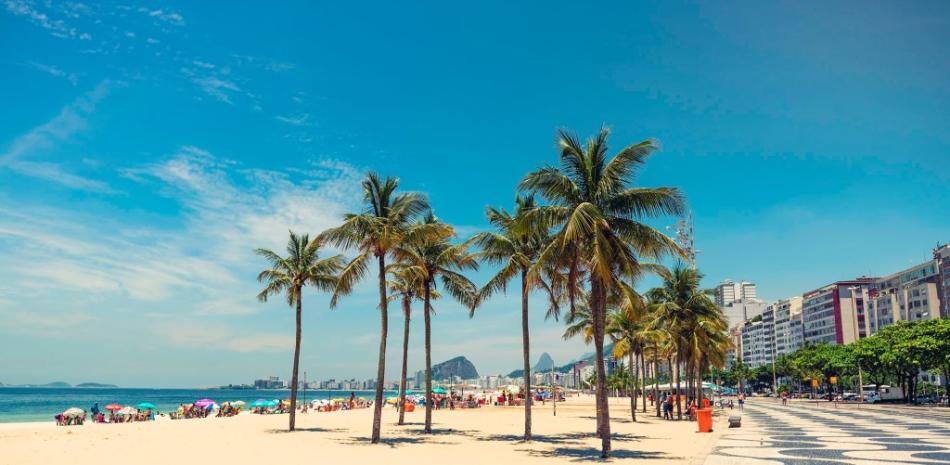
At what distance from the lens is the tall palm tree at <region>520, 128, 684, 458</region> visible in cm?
2069

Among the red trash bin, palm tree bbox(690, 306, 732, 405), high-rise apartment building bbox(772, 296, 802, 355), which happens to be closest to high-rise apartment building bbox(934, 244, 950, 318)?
high-rise apartment building bbox(772, 296, 802, 355)

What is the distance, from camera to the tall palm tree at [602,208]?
67.9 feet

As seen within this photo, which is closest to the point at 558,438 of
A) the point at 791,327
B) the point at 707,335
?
the point at 707,335

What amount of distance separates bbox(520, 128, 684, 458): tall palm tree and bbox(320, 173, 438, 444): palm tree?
6.58 metres

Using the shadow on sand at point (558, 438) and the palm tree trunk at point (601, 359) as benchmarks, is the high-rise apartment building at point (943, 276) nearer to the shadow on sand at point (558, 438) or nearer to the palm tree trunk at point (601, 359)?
the shadow on sand at point (558, 438)

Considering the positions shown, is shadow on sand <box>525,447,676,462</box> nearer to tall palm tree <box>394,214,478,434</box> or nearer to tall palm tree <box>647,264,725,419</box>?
tall palm tree <box>394,214,478,434</box>

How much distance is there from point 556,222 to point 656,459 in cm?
813

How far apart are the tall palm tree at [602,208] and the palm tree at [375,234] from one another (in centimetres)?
658

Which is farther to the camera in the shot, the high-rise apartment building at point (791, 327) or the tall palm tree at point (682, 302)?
the high-rise apartment building at point (791, 327)

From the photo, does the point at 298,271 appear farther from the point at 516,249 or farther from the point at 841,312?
the point at 841,312

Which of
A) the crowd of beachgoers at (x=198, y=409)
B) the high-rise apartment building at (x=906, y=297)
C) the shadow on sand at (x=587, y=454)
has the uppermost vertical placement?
the high-rise apartment building at (x=906, y=297)

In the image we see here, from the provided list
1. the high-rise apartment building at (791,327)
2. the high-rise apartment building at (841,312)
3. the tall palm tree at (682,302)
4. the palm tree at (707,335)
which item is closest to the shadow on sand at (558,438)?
the tall palm tree at (682,302)

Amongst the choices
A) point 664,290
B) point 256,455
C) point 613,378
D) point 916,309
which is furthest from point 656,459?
point 916,309

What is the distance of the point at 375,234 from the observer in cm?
2561
